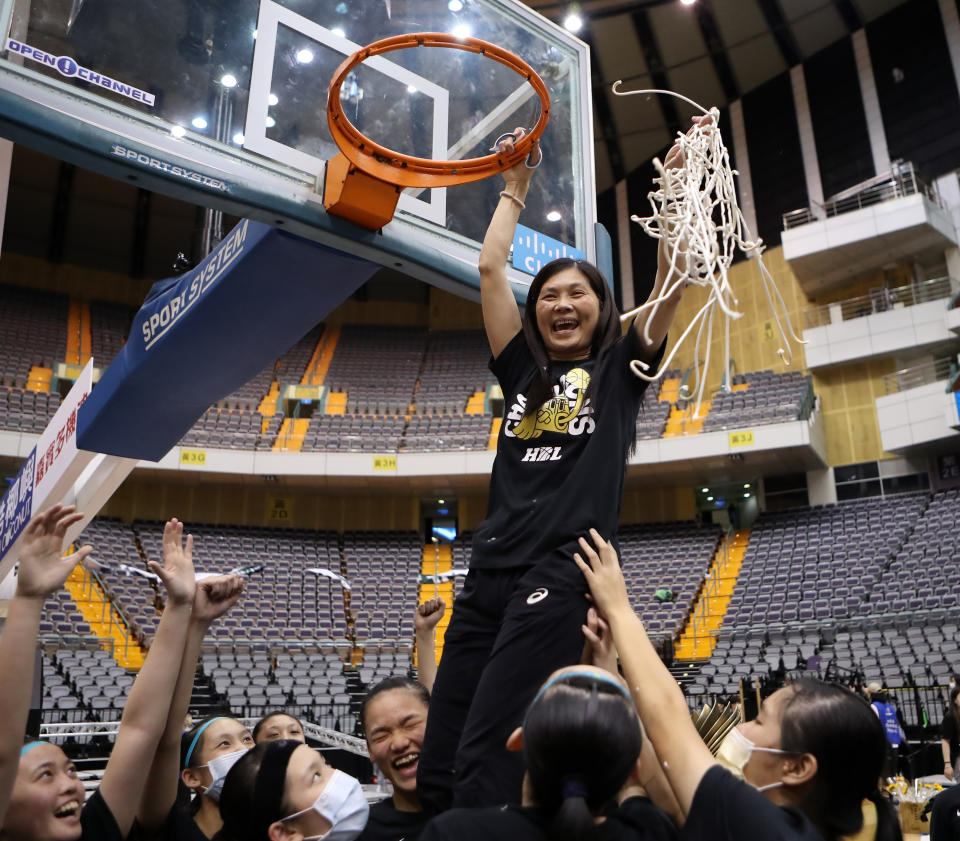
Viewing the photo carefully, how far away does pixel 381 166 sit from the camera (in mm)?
2914

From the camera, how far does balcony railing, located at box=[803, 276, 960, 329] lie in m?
18.0

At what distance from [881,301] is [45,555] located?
19.7m

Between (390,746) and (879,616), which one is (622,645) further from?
(879,616)

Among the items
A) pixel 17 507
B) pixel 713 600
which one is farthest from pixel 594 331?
pixel 713 600

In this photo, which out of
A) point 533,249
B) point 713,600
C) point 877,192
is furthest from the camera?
point 877,192

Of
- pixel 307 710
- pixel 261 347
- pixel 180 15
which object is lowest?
pixel 307 710

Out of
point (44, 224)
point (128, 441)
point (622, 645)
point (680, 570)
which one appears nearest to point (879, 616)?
point (680, 570)

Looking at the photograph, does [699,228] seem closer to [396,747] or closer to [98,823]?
[396,747]

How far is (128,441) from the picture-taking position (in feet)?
13.5

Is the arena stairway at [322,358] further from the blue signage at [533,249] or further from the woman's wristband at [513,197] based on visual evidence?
the woman's wristband at [513,197]

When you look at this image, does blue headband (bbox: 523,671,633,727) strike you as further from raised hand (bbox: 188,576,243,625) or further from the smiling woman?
raised hand (bbox: 188,576,243,625)

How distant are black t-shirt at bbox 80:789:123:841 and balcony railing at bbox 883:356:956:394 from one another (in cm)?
1838

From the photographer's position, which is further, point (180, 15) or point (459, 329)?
point (459, 329)

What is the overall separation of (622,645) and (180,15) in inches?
102
